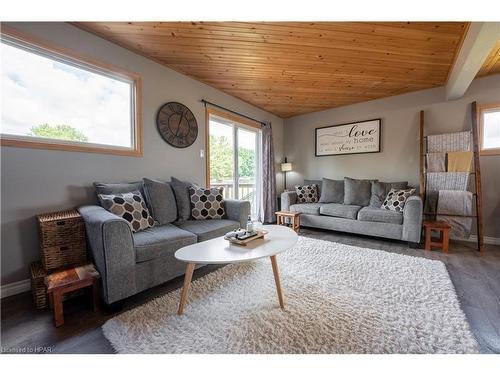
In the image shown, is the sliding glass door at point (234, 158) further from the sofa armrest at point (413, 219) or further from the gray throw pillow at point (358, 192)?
the sofa armrest at point (413, 219)

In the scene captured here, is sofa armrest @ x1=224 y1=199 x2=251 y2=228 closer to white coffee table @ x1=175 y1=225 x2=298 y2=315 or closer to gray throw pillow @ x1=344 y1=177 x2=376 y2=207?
white coffee table @ x1=175 y1=225 x2=298 y2=315

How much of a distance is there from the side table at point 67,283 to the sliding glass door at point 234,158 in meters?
2.04

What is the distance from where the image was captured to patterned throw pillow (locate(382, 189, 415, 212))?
9.91 feet

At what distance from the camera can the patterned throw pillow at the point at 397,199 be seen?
302 centimetres

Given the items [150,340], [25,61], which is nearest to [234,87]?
[25,61]

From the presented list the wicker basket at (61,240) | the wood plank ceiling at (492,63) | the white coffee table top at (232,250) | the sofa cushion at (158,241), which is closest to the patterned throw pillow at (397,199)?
the wood plank ceiling at (492,63)

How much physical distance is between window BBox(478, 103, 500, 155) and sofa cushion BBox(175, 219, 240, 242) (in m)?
3.67

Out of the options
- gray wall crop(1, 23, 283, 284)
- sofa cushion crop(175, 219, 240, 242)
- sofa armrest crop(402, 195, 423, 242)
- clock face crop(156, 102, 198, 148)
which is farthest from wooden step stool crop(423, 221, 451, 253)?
clock face crop(156, 102, 198, 148)

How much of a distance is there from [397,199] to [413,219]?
16.1 inches

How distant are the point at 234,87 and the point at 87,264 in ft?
9.74

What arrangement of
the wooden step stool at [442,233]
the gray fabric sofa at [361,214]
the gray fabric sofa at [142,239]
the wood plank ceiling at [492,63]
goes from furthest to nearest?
1. the gray fabric sofa at [361,214]
2. the wooden step stool at [442,233]
3. the wood plank ceiling at [492,63]
4. the gray fabric sofa at [142,239]

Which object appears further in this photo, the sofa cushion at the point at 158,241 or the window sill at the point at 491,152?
the window sill at the point at 491,152
